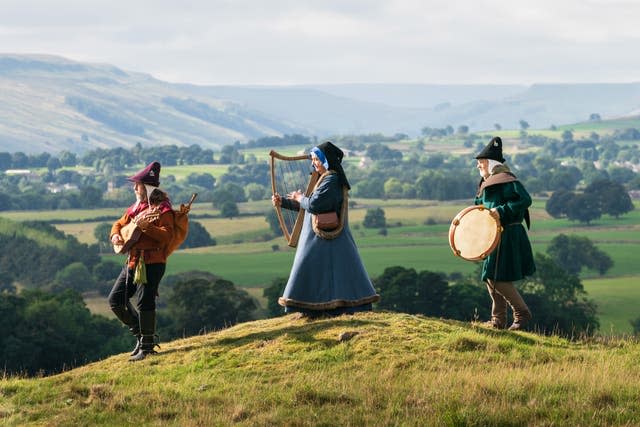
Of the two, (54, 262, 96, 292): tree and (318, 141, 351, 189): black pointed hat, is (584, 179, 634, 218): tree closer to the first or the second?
(54, 262, 96, 292): tree

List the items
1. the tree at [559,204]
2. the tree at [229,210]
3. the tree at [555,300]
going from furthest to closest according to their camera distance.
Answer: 1. the tree at [229,210]
2. the tree at [559,204]
3. the tree at [555,300]

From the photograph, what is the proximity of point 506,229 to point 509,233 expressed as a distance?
3.0 inches

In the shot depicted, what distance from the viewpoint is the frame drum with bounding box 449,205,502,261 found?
16375 mm

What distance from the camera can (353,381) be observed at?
13.8 meters

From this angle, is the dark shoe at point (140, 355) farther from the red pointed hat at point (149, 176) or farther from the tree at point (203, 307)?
the tree at point (203, 307)

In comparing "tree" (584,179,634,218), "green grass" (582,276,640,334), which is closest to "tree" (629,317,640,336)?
"green grass" (582,276,640,334)

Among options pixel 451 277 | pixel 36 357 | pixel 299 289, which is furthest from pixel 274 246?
pixel 299 289

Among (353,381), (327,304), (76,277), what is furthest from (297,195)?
(76,277)

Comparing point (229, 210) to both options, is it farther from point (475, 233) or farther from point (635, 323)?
point (475, 233)

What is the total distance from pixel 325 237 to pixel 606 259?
121m

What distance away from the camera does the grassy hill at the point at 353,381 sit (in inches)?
492

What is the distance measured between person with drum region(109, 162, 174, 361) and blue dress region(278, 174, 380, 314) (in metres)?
1.98

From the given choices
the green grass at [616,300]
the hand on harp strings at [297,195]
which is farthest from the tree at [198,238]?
the hand on harp strings at [297,195]

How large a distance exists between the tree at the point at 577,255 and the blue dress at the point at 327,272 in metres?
117
